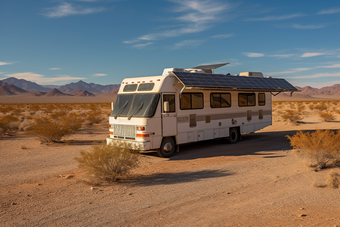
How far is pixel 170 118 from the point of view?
1077 centimetres

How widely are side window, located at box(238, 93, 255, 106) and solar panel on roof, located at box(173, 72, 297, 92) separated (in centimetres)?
76

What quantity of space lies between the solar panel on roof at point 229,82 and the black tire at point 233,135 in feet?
6.99

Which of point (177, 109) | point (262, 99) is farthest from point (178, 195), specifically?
point (262, 99)

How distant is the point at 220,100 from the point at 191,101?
1875 millimetres

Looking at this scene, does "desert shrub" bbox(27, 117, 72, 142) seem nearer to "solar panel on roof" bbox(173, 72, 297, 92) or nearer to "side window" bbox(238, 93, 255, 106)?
"solar panel on roof" bbox(173, 72, 297, 92)

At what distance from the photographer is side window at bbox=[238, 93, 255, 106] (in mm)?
13941

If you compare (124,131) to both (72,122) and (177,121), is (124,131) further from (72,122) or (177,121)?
(72,122)

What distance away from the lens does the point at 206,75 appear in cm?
1191

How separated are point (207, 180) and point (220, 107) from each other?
584 centimetres

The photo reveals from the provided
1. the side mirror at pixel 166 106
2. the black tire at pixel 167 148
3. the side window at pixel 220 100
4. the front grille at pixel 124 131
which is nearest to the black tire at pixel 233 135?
the side window at pixel 220 100

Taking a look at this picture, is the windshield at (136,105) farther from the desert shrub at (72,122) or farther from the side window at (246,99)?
the desert shrub at (72,122)

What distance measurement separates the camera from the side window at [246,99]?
45.7 feet

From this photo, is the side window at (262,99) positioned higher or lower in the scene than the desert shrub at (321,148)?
higher

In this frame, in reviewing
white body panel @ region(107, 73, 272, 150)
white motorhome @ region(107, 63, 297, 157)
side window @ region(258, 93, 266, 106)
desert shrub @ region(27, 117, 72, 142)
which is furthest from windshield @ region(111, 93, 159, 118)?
side window @ region(258, 93, 266, 106)
